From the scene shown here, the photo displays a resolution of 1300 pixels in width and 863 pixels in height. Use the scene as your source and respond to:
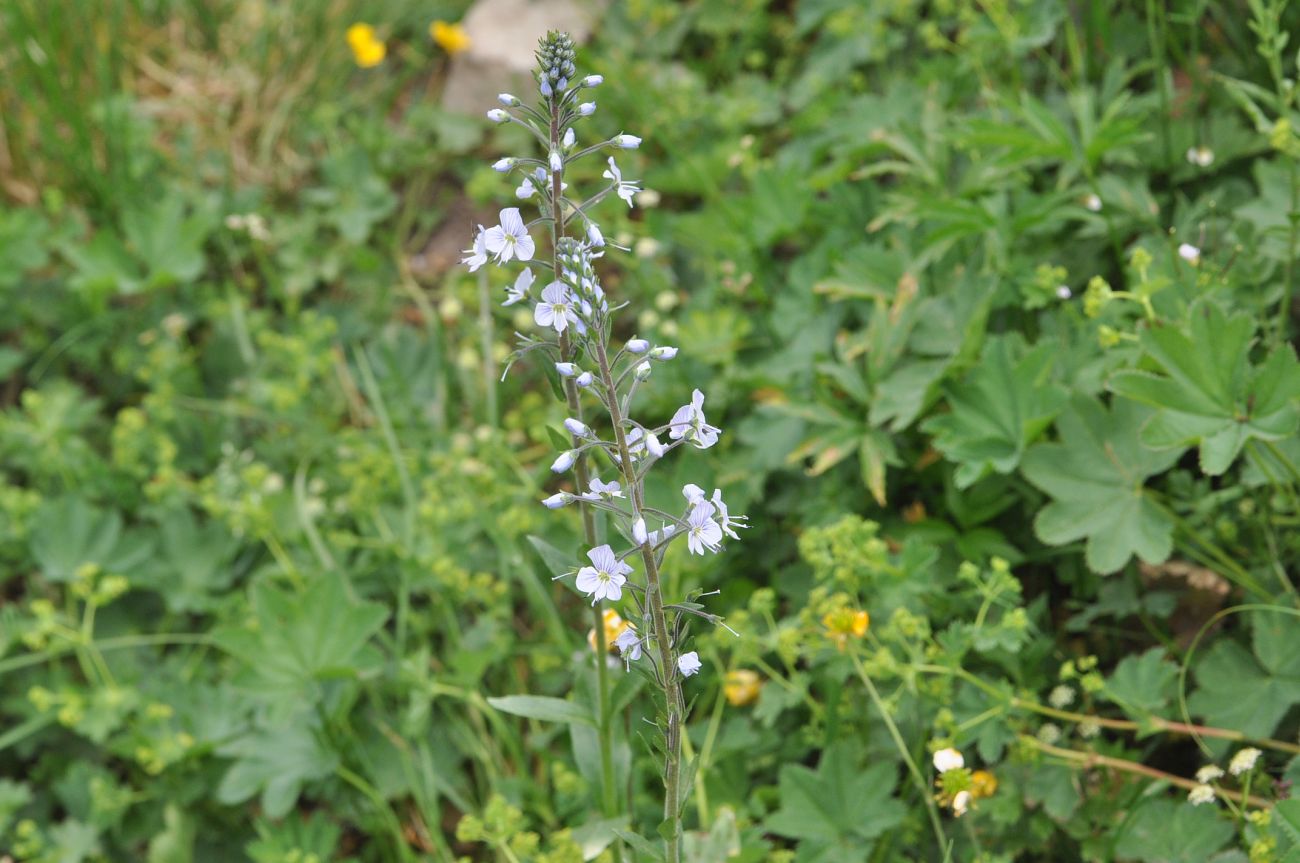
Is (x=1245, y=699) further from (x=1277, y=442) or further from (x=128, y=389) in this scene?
(x=128, y=389)

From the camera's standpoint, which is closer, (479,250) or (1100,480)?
(479,250)

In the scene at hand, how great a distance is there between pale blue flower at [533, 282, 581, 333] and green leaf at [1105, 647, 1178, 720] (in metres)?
1.31

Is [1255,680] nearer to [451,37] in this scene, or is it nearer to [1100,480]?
[1100,480]

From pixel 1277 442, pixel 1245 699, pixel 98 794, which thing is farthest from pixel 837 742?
pixel 98 794

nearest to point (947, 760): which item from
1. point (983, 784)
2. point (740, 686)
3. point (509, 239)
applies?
point (983, 784)

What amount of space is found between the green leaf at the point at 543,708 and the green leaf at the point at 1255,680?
118cm

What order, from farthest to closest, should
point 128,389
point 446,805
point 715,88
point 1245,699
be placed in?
point 715,88
point 128,389
point 446,805
point 1245,699

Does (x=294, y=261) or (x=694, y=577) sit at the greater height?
(x=294, y=261)

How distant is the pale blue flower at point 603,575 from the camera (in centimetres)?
167

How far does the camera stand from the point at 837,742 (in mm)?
2400

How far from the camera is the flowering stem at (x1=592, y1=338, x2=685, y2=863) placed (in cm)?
169

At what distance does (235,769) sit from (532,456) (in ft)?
3.77

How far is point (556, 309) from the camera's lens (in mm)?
1719

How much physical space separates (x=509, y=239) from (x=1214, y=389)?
4.38ft
